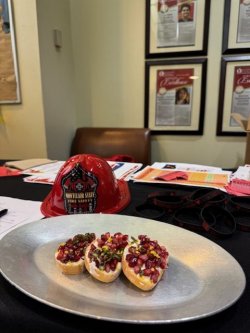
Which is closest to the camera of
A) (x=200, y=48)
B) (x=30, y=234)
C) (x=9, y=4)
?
(x=30, y=234)

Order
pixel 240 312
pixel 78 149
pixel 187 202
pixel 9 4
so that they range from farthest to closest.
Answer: pixel 78 149 < pixel 9 4 < pixel 187 202 < pixel 240 312

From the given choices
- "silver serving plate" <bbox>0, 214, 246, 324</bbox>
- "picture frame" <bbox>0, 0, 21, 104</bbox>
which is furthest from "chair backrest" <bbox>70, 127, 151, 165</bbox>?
"silver serving plate" <bbox>0, 214, 246, 324</bbox>

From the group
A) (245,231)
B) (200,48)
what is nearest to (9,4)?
(200,48)

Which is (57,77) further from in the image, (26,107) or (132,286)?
(132,286)

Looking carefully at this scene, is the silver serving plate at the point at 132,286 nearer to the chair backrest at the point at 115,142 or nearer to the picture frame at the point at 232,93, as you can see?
the chair backrest at the point at 115,142

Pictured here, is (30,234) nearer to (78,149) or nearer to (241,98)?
(78,149)
